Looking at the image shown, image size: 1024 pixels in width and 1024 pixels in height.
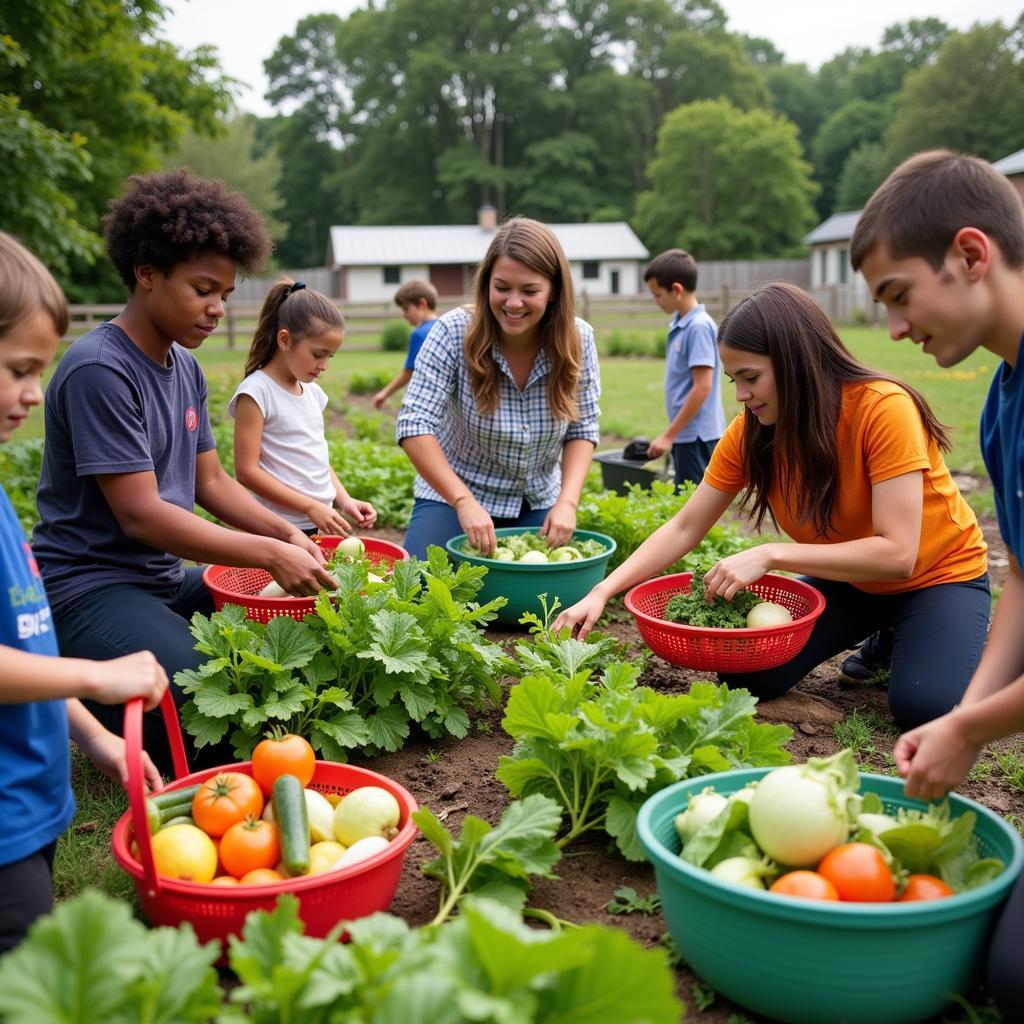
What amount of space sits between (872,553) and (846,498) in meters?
0.31

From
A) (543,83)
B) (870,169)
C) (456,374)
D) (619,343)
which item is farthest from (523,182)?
(456,374)

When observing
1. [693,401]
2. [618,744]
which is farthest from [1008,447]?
[693,401]

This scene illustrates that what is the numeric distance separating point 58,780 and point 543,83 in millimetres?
65652

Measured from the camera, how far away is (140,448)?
10.4 feet

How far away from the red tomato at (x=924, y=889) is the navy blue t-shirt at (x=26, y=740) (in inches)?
72.2

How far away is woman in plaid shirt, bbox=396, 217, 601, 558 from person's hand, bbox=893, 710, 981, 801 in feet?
8.16

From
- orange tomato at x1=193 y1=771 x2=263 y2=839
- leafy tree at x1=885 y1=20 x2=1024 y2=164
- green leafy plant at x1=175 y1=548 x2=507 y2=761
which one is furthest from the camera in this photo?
leafy tree at x1=885 y1=20 x2=1024 y2=164

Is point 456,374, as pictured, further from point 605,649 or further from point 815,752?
point 815,752

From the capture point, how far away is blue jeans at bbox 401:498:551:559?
5000mm

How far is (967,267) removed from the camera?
2.18 meters

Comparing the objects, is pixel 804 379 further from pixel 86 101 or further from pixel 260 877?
pixel 86 101

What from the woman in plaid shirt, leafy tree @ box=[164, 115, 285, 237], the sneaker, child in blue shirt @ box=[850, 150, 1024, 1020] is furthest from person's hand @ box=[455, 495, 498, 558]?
leafy tree @ box=[164, 115, 285, 237]

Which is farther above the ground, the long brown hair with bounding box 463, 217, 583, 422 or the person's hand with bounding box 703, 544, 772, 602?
the long brown hair with bounding box 463, 217, 583, 422

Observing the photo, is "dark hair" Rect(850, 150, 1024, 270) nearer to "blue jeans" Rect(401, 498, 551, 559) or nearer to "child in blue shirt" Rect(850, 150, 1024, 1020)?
"child in blue shirt" Rect(850, 150, 1024, 1020)
